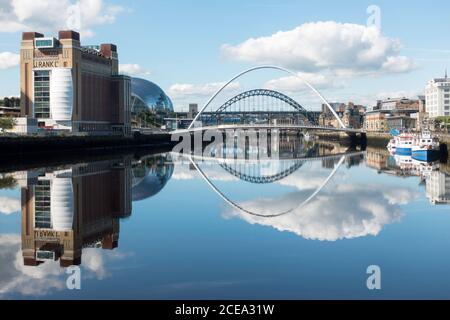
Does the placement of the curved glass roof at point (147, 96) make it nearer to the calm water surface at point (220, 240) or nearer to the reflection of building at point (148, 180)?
the reflection of building at point (148, 180)

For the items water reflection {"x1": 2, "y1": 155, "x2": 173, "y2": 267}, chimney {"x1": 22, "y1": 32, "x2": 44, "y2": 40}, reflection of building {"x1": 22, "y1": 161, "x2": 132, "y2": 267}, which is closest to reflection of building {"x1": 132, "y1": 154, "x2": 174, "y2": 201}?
water reflection {"x1": 2, "y1": 155, "x2": 173, "y2": 267}

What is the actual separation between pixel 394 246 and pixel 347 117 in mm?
107496

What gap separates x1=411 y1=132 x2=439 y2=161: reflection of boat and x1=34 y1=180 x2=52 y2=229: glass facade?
2848 centimetres

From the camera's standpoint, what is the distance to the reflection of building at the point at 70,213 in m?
12.2

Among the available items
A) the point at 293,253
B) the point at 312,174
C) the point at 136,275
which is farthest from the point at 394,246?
the point at 312,174

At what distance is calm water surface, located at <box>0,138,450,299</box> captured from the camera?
364 inches

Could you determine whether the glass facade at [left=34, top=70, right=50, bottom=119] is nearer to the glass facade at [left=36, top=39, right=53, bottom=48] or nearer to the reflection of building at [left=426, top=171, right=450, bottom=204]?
the glass facade at [left=36, top=39, right=53, bottom=48]

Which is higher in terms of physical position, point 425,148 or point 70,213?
point 425,148

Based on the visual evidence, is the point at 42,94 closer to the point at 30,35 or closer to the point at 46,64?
the point at 46,64

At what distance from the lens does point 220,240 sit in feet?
42.6

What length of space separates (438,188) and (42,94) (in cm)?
4624

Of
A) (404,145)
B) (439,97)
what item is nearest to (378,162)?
(404,145)

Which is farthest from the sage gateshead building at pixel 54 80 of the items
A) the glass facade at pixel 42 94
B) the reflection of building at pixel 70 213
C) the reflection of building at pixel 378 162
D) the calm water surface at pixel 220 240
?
the calm water surface at pixel 220 240

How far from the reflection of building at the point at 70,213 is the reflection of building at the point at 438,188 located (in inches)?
409
